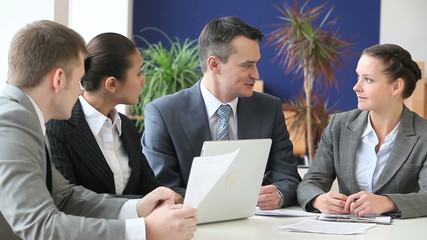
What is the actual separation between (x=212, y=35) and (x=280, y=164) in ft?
2.25

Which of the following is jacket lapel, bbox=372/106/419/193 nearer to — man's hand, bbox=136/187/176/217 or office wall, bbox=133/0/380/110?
man's hand, bbox=136/187/176/217

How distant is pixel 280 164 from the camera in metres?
2.99

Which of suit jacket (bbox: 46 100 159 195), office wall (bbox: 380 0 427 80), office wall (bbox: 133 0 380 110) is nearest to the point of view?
suit jacket (bbox: 46 100 159 195)

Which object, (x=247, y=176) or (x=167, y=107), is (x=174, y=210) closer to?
(x=247, y=176)

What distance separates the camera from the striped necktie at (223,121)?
295 centimetres

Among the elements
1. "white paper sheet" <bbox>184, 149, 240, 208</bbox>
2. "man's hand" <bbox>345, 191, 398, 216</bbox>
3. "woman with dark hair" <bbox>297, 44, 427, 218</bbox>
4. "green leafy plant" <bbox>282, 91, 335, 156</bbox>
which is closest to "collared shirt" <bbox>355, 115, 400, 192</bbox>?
"woman with dark hair" <bbox>297, 44, 427, 218</bbox>

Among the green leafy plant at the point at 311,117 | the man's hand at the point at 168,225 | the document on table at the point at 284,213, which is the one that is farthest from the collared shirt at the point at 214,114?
the green leafy plant at the point at 311,117

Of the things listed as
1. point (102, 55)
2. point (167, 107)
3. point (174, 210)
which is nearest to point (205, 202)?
point (174, 210)

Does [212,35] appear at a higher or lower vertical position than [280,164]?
higher

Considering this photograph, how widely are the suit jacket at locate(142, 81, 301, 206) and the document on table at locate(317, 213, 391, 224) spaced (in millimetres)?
341

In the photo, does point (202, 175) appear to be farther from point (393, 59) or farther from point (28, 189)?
point (393, 59)

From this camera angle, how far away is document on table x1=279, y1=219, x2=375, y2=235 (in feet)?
7.02

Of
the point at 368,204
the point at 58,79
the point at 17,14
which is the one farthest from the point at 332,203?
the point at 17,14

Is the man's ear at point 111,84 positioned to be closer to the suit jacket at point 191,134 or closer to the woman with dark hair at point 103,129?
the woman with dark hair at point 103,129
